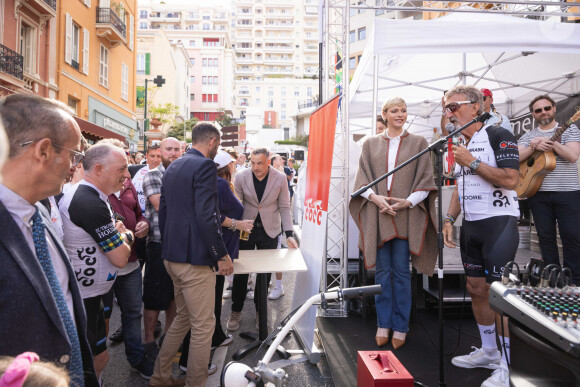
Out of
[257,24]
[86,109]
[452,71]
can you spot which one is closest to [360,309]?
[452,71]

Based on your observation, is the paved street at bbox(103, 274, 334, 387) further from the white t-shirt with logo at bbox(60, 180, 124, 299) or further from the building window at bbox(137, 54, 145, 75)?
the building window at bbox(137, 54, 145, 75)

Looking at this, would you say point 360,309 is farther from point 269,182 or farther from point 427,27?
point 427,27

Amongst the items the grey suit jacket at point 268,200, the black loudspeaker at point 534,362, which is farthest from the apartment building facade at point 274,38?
the black loudspeaker at point 534,362

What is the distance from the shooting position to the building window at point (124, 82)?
21062mm

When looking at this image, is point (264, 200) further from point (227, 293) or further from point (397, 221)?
point (227, 293)

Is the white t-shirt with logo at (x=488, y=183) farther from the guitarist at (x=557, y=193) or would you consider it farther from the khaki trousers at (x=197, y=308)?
the khaki trousers at (x=197, y=308)

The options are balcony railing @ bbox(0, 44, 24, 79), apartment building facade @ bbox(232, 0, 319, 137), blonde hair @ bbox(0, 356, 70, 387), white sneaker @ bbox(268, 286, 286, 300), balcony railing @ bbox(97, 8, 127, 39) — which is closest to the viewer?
blonde hair @ bbox(0, 356, 70, 387)

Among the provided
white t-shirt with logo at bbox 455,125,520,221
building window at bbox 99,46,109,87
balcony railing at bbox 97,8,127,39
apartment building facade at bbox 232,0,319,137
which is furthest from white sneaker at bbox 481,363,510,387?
apartment building facade at bbox 232,0,319,137

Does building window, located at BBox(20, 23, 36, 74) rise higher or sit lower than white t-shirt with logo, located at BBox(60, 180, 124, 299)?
higher

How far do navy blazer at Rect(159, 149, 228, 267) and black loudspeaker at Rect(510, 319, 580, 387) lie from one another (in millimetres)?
1830

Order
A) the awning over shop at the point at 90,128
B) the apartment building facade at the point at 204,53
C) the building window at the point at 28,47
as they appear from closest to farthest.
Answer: the awning over shop at the point at 90,128, the building window at the point at 28,47, the apartment building facade at the point at 204,53

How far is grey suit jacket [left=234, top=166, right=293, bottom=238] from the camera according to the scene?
14.6 ft

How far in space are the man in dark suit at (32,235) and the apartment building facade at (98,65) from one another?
43.1 ft

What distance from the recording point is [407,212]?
345 cm
